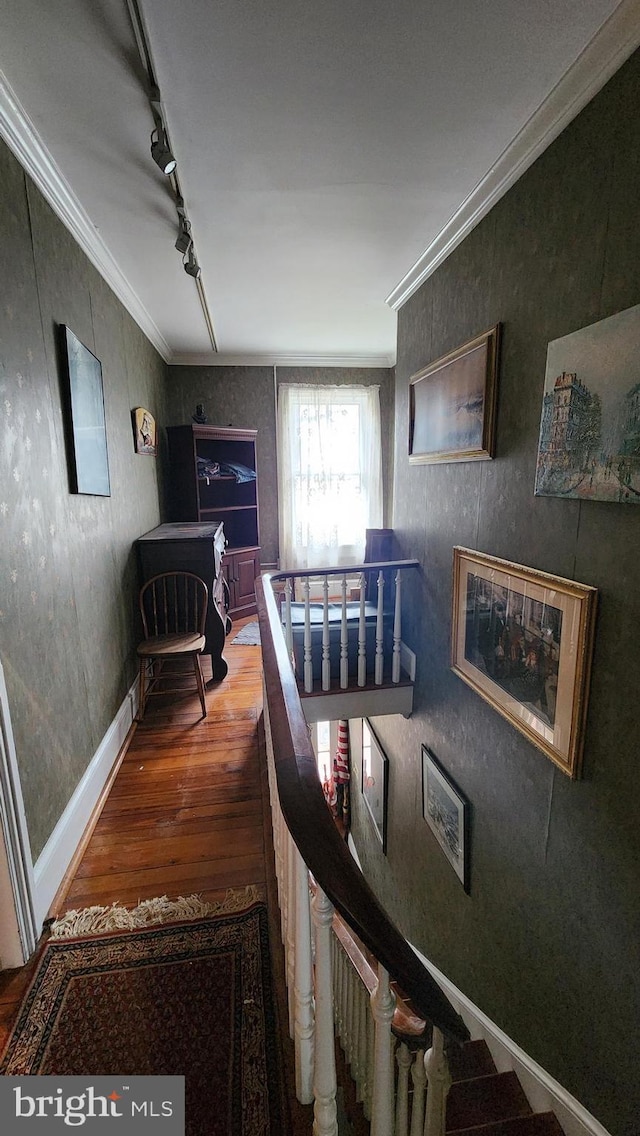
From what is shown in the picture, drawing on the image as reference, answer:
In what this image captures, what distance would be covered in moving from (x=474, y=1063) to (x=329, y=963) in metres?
2.27

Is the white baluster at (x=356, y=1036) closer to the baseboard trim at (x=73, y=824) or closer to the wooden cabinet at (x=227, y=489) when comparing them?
the baseboard trim at (x=73, y=824)

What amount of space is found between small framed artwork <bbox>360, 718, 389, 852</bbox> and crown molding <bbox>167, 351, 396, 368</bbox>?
12.1ft

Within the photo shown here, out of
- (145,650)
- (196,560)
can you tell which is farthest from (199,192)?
(145,650)

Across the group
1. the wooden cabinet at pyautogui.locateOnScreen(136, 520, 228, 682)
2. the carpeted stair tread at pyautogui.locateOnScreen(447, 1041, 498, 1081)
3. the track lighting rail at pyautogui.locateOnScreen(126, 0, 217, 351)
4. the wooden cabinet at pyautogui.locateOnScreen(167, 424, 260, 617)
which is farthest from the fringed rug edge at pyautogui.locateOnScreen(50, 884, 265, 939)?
the wooden cabinet at pyautogui.locateOnScreen(167, 424, 260, 617)

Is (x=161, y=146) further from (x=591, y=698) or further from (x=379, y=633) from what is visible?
(x=379, y=633)

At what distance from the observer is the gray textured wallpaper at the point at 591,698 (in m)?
1.34

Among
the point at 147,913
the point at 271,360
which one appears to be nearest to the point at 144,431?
the point at 271,360

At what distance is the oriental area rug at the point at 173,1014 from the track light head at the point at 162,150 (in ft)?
8.07

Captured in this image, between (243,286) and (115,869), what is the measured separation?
3.19 meters

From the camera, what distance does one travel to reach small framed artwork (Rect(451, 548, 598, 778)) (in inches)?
59.2

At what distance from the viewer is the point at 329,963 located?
27.8 inches

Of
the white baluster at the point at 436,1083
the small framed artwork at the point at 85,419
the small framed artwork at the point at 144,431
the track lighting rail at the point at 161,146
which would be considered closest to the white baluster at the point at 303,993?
the white baluster at the point at 436,1083

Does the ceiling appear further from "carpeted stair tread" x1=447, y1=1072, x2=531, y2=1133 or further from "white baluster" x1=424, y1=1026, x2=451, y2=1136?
"carpeted stair tread" x1=447, y1=1072, x2=531, y2=1133

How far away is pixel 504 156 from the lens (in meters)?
1.71
